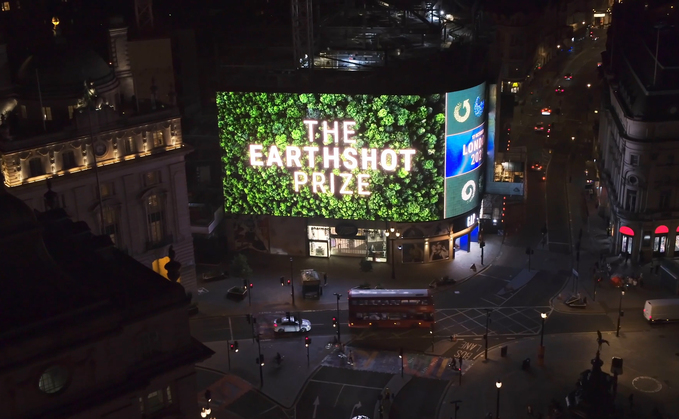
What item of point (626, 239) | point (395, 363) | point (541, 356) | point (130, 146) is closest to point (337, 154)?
point (130, 146)

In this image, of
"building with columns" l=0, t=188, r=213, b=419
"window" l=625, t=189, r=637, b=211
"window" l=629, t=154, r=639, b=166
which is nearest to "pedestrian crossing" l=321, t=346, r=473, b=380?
"building with columns" l=0, t=188, r=213, b=419

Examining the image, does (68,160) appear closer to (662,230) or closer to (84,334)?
(84,334)

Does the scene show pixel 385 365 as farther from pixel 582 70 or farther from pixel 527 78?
pixel 582 70

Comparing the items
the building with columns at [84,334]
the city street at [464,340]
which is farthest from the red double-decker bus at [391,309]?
the building with columns at [84,334]

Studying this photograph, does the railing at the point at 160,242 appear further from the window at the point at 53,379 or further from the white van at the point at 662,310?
the white van at the point at 662,310

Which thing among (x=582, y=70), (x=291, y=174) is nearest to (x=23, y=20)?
(x=291, y=174)

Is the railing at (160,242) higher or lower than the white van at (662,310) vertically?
higher
